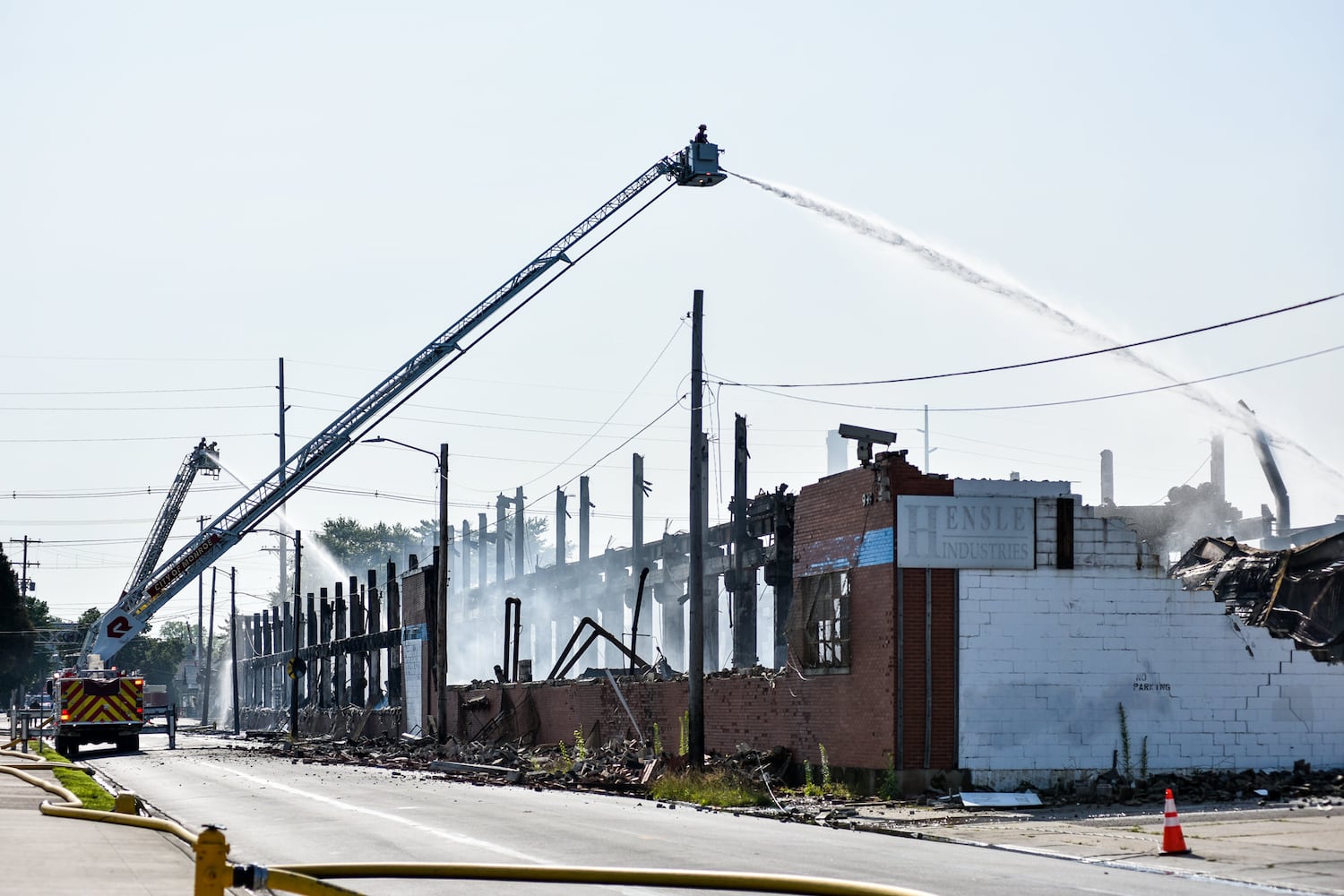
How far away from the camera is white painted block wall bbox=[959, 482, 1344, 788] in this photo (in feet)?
76.3

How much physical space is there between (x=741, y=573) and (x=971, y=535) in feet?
54.7

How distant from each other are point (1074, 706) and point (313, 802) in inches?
450

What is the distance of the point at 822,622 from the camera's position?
25.9m

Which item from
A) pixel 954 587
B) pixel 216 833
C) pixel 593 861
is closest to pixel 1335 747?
pixel 954 587

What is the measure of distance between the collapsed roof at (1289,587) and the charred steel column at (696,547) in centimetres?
844

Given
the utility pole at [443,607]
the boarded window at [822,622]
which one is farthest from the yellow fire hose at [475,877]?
the utility pole at [443,607]

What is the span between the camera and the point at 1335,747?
Result: 934 inches

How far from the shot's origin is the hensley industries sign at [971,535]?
2372 centimetres

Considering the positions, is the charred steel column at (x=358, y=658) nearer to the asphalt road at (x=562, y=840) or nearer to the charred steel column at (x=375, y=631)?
the charred steel column at (x=375, y=631)

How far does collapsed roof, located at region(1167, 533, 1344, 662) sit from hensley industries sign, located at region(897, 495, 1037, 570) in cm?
390

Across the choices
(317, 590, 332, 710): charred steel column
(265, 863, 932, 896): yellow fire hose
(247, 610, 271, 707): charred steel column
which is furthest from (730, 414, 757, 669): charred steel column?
(247, 610, 271, 707): charred steel column

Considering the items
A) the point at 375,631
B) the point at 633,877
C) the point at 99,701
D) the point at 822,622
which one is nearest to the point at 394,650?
the point at 375,631

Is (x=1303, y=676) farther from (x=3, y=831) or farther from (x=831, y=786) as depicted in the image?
(x=3, y=831)

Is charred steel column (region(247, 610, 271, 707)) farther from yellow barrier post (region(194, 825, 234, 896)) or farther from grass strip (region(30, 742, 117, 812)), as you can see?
yellow barrier post (region(194, 825, 234, 896))
